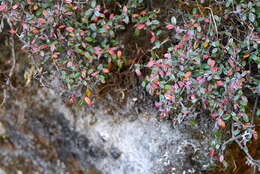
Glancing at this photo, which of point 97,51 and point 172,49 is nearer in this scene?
point 172,49

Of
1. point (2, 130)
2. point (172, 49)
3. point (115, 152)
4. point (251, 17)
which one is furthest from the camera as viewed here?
point (2, 130)

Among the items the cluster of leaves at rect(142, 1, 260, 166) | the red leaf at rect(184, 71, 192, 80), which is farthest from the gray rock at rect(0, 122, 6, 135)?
the red leaf at rect(184, 71, 192, 80)

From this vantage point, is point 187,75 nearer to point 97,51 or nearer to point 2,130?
point 97,51

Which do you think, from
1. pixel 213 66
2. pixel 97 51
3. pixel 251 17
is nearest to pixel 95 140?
pixel 97 51

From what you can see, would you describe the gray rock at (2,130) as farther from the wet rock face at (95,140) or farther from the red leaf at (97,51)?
the red leaf at (97,51)

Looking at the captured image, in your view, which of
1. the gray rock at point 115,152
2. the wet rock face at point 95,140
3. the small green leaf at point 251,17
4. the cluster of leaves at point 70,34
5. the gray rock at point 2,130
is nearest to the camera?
the small green leaf at point 251,17

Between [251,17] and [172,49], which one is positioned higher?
[251,17]

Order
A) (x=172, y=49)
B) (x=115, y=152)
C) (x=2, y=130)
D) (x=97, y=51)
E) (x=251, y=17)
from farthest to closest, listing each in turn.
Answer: (x=2, y=130) → (x=115, y=152) → (x=97, y=51) → (x=172, y=49) → (x=251, y=17)

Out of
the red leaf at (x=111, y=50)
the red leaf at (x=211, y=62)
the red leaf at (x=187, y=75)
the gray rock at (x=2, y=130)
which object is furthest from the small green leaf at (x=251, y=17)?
the gray rock at (x=2, y=130)
